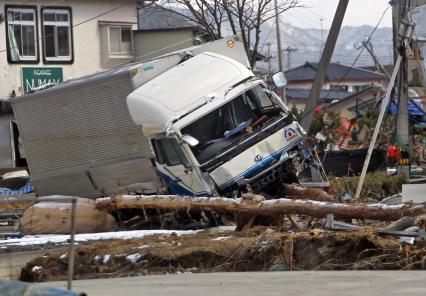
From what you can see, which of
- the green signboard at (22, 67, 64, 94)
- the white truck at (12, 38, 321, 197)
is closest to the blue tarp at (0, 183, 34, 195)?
the white truck at (12, 38, 321, 197)

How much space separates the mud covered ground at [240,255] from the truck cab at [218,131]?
4043 millimetres

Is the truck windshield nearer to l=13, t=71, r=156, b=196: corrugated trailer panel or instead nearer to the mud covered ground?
l=13, t=71, r=156, b=196: corrugated trailer panel

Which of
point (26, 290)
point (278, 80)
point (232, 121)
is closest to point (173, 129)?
point (232, 121)

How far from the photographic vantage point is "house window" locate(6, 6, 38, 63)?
3497 cm

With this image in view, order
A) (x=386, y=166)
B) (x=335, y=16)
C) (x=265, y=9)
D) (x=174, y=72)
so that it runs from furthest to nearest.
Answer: (x=265, y=9), (x=386, y=166), (x=335, y=16), (x=174, y=72)

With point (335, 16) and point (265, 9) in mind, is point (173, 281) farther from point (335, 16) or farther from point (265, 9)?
point (265, 9)

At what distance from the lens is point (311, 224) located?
1513 cm

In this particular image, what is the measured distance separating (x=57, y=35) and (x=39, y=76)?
78.9 inches

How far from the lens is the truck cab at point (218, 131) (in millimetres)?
17625

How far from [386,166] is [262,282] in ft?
56.7

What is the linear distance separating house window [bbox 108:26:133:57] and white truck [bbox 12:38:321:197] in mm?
15123

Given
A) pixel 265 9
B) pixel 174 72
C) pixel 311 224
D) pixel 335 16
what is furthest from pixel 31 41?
pixel 311 224

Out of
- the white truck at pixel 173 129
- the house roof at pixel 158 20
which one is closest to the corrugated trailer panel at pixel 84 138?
the white truck at pixel 173 129

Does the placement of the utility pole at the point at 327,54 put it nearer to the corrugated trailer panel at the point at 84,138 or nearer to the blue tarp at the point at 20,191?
the corrugated trailer panel at the point at 84,138
